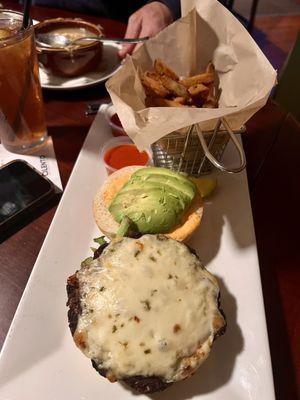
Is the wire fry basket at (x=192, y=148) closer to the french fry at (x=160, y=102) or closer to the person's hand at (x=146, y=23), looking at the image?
the french fry at (x=160, y=102)

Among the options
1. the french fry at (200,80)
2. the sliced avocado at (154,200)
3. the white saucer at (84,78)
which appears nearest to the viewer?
the sliced avocado at (154,200)

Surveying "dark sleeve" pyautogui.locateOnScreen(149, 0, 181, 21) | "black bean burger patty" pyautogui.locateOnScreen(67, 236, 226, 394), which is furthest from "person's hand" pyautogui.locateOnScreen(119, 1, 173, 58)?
"black bean burger patty" pyautogui.locateOnScreen(67, 236, 226, 394)

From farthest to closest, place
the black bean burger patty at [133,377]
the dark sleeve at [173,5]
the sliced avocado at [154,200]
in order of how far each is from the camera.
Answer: the dark sleeve at [173,5], the sliced avocado at [154,200], the black bean burger patty at [133,377]

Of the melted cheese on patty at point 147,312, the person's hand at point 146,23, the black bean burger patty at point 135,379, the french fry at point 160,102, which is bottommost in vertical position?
the black bean burger patty at point 135,379

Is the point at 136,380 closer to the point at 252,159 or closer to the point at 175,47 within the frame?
the point at 252,159

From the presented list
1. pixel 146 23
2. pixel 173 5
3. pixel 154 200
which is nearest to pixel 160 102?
pixel 154 200

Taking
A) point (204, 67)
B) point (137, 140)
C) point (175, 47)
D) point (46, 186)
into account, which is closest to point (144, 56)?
point (175, 47)

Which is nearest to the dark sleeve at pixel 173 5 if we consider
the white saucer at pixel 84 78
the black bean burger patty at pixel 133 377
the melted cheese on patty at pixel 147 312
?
the white saucer at pixel 84 78
